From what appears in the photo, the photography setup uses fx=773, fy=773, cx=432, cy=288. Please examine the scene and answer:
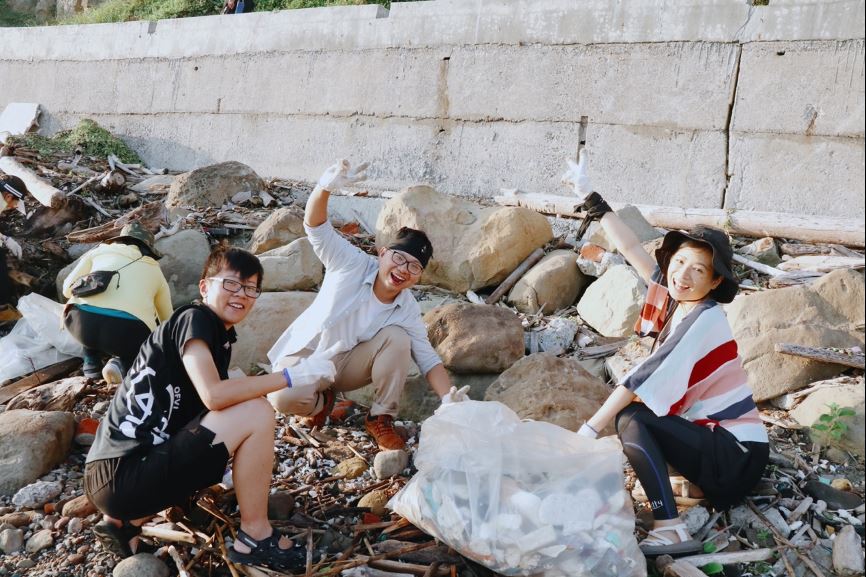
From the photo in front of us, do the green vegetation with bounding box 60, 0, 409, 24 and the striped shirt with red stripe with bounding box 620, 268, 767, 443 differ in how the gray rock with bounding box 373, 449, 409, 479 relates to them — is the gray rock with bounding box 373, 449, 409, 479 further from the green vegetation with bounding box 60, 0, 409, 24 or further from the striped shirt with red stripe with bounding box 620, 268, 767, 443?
the green vegetation with bounding box 60, 0, 409, 24

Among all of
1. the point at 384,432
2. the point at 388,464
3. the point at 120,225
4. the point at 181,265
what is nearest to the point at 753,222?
the point at 384,432

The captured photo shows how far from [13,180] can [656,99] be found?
5.88m

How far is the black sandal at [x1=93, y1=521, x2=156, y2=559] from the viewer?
323 cm

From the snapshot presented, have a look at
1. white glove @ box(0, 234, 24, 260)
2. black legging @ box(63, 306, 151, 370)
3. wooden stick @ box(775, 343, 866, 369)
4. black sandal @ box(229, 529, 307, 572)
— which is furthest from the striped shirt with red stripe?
white glove @ box(0, 234, 24, 260)

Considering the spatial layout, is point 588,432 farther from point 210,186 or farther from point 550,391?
point 210,186

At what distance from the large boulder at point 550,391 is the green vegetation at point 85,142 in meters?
7.00

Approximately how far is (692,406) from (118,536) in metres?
2.53

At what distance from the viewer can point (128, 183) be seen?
839cm

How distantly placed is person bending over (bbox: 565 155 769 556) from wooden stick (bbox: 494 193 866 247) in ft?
7.50

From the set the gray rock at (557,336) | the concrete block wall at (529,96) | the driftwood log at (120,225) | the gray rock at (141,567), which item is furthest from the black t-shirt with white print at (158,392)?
the concrete block wall at (529,96)

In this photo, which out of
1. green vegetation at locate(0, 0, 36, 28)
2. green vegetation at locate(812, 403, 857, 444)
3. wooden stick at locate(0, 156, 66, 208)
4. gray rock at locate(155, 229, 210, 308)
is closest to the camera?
green vegetation at locate(812, 403, 857, 444)

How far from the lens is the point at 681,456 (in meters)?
3.29

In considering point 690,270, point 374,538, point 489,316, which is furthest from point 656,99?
point 374,538

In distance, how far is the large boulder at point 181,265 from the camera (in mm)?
6066
